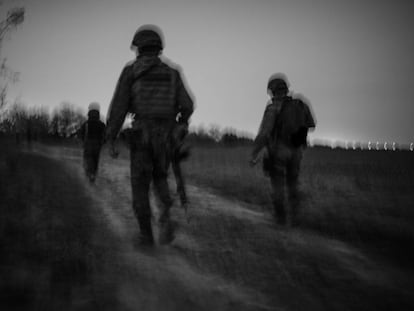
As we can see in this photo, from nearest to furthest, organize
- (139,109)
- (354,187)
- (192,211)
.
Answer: (139,109) < (192,211) < (354,187)

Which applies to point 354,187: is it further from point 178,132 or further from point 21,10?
point 21,10

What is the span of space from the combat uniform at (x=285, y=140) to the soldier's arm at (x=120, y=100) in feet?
8.49

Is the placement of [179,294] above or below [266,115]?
below

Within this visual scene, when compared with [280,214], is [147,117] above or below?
above

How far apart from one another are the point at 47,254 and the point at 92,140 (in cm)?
845

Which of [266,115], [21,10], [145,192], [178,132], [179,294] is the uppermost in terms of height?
[21,10]

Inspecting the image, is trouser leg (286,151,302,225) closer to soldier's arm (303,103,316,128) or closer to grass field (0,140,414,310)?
grass field (0,140,414,310)

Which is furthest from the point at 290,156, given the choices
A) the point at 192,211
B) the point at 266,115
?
the point at 192,211

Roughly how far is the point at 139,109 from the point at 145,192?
0.96 meters

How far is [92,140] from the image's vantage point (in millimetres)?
11742

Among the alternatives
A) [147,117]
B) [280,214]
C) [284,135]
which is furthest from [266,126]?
[147,117]

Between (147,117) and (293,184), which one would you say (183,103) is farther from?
(293,184)

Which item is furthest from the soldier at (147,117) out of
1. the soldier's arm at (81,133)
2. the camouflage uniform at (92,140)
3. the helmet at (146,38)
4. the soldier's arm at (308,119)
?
the soldier's arm at (81,133)

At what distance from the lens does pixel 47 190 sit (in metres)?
7.85
